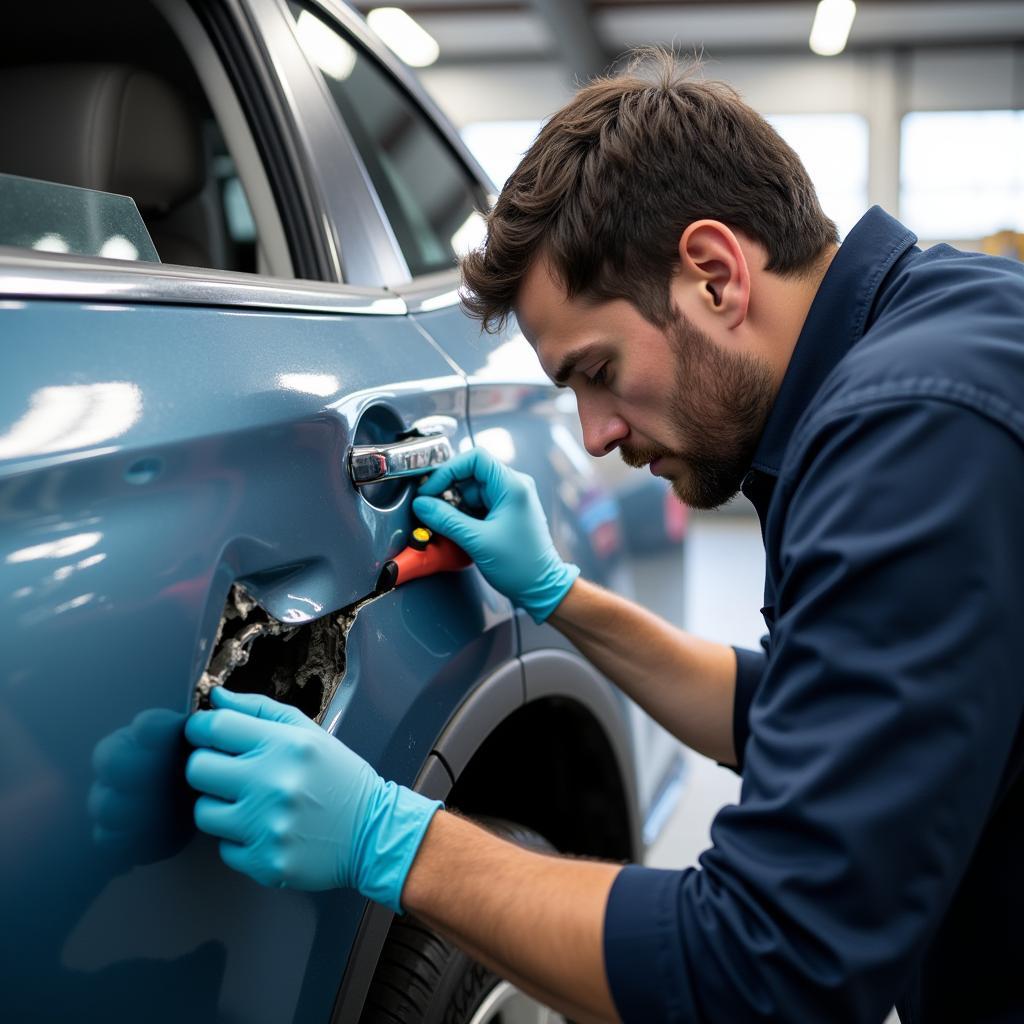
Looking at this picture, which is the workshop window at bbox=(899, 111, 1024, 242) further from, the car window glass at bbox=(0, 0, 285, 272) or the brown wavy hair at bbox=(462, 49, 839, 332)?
the car window glass at bbox=(0, 0, 285, 272)

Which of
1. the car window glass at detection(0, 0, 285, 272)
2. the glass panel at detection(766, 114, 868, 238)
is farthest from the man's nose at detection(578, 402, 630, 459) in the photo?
the glass panel at detection(766, 114, 868, 238)

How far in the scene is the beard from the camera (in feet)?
3.81

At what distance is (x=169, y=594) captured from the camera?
2.43ft

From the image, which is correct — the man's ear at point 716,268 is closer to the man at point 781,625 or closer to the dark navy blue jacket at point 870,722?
the man at point 781,625

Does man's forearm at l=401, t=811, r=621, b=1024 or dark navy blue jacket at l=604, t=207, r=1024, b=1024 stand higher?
dark navy blue jacket at l=604, t=207, r=1024, b=1024

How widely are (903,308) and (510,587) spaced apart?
541 mm

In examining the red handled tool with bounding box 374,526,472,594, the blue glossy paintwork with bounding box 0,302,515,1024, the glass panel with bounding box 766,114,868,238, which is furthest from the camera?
the glass panel with bounding box 766,114,868,238

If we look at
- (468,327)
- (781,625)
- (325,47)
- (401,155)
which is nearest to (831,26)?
(401,155)

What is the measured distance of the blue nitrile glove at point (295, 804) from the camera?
785 mm

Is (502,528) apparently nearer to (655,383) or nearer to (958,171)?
(655,383)

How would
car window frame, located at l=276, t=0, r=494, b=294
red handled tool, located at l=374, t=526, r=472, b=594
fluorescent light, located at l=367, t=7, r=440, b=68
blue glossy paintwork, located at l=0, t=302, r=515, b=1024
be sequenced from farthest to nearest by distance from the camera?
fluorescent light, located at l=367, t=7, r=440, b=68
car window frame, located at l=276, t=0, r=494, b=294
red handled tool, located at l=374, t=526, r=472, b=594
blue glossy paintwork, located at l=0, t=302, r=515, b=1024

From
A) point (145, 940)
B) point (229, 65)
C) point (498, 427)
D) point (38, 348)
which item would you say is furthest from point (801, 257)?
point (145, 940)

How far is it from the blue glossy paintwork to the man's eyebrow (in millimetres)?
284

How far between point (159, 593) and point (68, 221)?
0.39m
